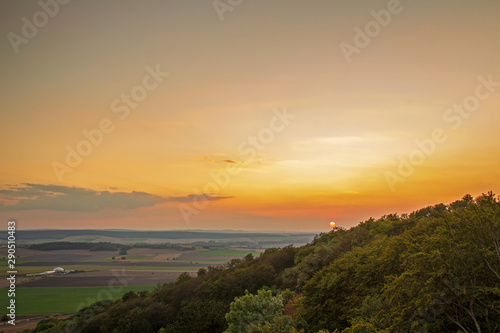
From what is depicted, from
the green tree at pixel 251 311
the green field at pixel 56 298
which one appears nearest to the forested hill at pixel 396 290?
the green tree at pixel 251 311

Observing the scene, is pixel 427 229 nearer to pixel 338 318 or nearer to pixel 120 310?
pixel 338 318

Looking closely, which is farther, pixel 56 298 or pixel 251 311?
pixel 56 298

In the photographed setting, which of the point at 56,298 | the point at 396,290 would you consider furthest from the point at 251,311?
the point at 56,298

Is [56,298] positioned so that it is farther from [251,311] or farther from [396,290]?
[396,290]

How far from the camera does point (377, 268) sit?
2497cm

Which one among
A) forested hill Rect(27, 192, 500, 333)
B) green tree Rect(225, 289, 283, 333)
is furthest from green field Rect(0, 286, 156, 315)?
green tree Rect(225, 289, 283, 333)

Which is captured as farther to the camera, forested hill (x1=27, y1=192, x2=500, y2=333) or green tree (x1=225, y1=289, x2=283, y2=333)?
green tree (x1=225, y1=289, x2=283, y2=333)

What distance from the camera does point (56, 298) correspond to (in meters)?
97.2

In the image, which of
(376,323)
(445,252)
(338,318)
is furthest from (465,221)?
(338,318)

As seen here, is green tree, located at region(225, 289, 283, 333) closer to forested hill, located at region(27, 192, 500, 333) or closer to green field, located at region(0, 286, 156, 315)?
forested hill, located at region(27, 192, 500, 333)

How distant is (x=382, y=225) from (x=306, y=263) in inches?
489

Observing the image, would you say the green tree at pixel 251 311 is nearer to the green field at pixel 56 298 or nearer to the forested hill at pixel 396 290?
the forested hill at pixel 396 290

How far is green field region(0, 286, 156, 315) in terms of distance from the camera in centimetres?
8244

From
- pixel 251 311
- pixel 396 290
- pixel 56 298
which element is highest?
pixel 396 290
